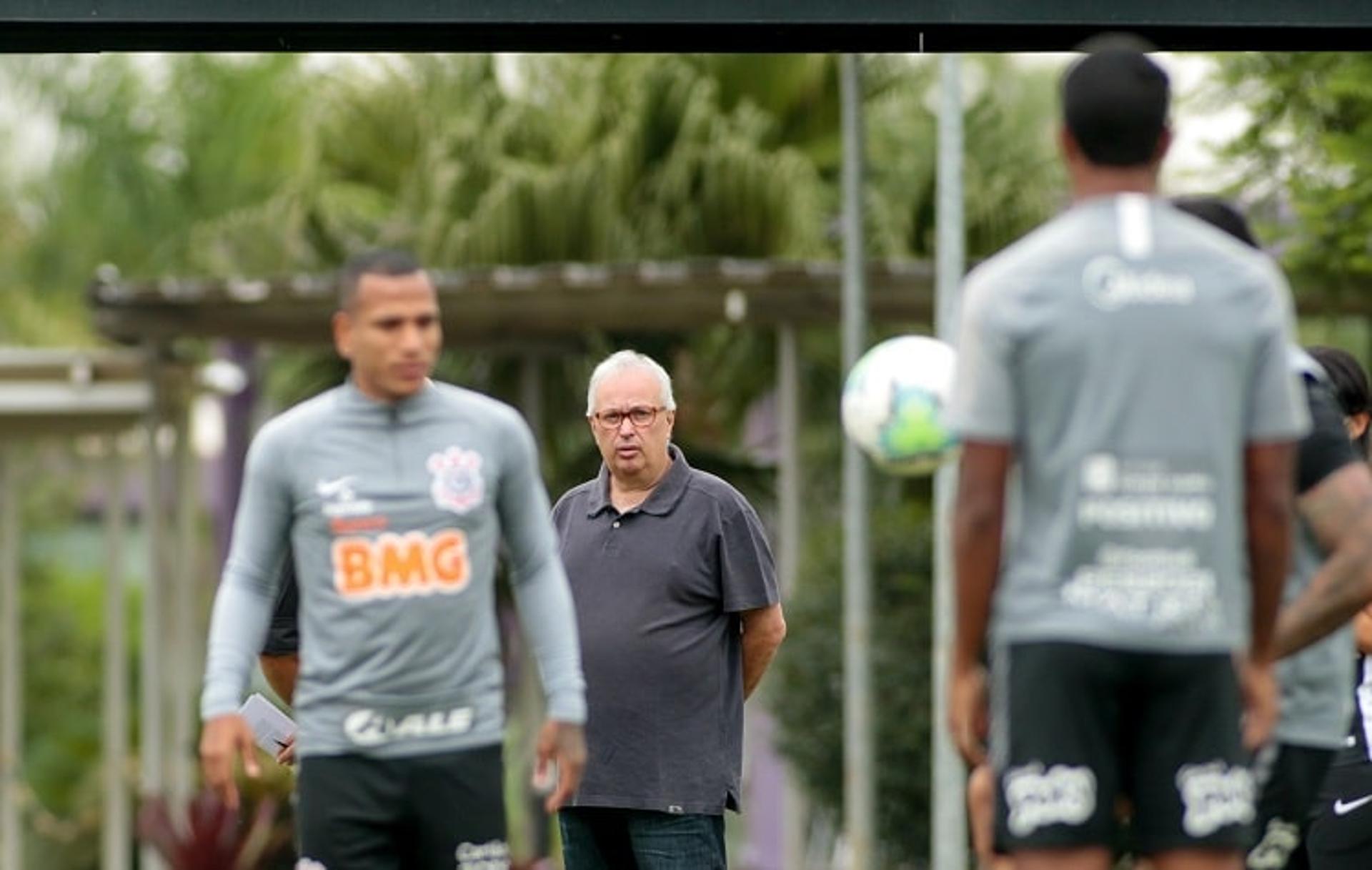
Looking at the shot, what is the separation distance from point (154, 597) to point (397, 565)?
691 inches

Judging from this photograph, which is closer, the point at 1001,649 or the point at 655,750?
the point at 1001,649

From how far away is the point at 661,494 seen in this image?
30.8ft

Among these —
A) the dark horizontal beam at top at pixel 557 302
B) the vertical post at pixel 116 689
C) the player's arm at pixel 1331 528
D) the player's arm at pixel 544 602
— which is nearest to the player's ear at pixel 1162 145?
the player's arm at pixel 1331 528

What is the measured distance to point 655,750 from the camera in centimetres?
909

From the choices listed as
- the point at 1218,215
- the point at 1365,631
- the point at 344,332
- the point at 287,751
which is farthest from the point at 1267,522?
the point at 287,751

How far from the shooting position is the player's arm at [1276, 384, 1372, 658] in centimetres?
646

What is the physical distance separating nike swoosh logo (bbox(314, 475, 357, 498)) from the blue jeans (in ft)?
8.50

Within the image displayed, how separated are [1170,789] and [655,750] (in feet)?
11.0

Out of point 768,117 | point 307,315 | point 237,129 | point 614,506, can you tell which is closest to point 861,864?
point 307,315

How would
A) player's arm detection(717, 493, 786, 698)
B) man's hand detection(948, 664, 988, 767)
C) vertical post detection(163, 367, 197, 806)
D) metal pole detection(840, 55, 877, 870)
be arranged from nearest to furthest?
man's hand detection(948, 664, 988, 767)
player's arm detection(717, 493, 786, 698)
metal pole detection(840, 55, 877, 870)
vertical post detection(163, 367, 197, 806)

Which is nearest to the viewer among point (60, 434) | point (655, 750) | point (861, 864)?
point (655, 750)

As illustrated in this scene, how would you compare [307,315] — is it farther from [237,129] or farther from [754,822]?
[237,129]

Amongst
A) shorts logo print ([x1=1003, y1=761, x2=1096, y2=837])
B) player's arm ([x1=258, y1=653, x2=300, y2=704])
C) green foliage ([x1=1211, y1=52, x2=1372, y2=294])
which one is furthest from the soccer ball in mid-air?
shorts logo print ([x1=1003, y1=761, x2=1096, y2=837])

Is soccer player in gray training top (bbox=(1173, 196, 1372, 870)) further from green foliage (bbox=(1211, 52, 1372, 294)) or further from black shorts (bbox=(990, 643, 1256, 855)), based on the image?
green foliage (bbox=(1211, 52, 1372, 294))
